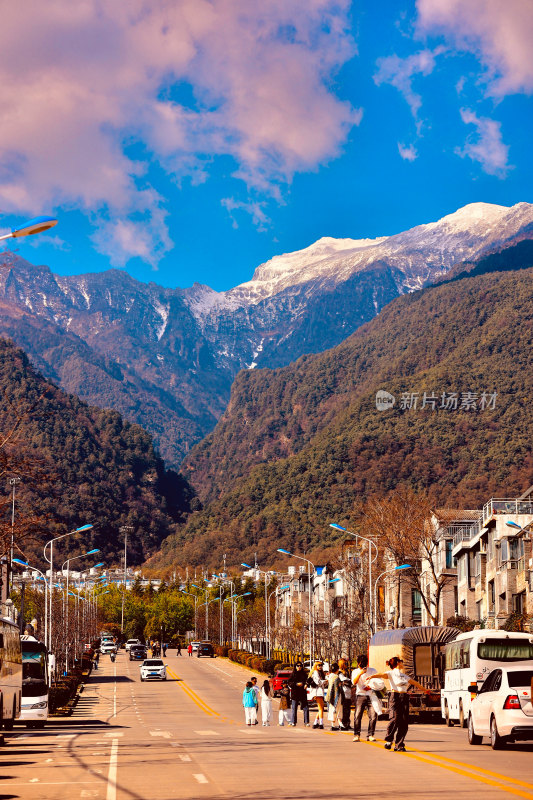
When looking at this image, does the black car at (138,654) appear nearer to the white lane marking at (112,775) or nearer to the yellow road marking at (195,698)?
the yellow road marking at (195,698)

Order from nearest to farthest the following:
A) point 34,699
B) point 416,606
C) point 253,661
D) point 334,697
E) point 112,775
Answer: point 112,775 → point 334,697 → point 34,699 → point 416,606 → point 253,661

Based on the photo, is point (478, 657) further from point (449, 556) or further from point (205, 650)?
point (205, 650)

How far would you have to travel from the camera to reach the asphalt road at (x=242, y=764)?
14344 millimetres

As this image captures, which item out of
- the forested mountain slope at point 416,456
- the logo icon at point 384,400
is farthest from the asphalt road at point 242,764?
the logo icon at point 384,400

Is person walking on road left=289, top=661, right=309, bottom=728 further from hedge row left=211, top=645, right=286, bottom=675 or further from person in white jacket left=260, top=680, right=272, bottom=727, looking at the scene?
hedge row left=211, top=645, right=286, bottom=675

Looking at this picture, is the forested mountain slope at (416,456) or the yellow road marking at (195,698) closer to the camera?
the yellow road marking at (195,698)

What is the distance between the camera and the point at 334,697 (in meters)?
33.4

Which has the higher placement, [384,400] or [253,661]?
[384,400]


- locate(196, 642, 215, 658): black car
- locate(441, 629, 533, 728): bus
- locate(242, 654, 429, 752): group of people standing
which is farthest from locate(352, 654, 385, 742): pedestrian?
locate(196, 642, 215, 658): black car

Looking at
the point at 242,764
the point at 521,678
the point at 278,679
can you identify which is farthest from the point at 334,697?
the point at 278,679

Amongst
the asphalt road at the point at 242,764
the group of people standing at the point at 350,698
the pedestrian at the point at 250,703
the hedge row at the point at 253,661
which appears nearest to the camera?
the asphalt road at the point at 242,764

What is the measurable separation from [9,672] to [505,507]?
49.9 meters

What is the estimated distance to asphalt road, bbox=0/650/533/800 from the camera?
14.3 m

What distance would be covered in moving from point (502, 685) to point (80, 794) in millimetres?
9567
